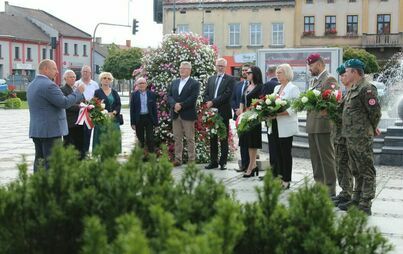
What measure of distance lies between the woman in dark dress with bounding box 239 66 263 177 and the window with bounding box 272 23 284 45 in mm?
50290

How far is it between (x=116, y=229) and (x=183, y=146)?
931 cm

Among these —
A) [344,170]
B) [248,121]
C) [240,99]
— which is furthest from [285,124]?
[240,99]

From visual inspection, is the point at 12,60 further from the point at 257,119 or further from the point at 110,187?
the point at 110,187

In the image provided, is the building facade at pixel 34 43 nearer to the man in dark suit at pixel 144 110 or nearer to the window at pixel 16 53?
the window at pixel 16 53

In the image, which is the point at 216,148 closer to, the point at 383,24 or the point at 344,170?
the point at 344,170

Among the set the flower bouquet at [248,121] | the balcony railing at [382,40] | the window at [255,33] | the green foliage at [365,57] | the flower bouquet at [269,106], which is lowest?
the flower bouquet at [248,121]

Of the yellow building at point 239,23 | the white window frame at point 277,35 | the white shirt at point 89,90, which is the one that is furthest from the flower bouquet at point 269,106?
the white window frame at point 277,35

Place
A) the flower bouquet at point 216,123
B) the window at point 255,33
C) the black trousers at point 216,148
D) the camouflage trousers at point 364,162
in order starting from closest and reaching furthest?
the camouflage trousers at point 364,162 < the flower bouquet at point 216,123 < the black trousers at point 216,148 < the window at point 255,33

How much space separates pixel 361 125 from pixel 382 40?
53.1 m

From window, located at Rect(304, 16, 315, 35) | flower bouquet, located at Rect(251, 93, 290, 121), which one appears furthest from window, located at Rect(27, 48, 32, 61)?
flower bouquet, located at Rect(251, 93, 290, 121)

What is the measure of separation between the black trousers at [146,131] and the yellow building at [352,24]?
49278 mm

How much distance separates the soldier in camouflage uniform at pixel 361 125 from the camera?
23.7ft

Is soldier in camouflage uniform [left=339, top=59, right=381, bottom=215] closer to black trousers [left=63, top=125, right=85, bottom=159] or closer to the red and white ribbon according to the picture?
the red and white ribbon

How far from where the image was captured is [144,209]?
310 cm
